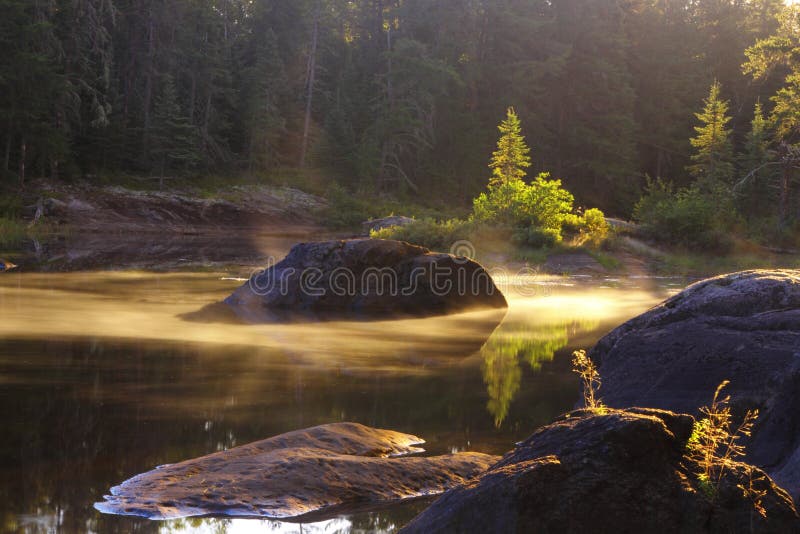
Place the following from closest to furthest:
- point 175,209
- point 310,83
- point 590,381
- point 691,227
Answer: point 590,381 < point 691,227 < point 175,209 < point 310,83

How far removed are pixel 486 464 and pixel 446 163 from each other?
58491mm

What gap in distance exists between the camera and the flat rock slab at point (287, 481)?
203 inches

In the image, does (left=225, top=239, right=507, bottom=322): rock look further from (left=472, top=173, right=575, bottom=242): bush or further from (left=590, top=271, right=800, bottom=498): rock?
(left=472, top=173, right=575, bottom=242): bush

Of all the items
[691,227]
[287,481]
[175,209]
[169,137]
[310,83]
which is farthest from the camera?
[310,83]

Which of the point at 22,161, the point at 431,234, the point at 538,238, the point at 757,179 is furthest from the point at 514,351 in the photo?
the point at 757,179

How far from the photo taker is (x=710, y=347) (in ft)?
24.9

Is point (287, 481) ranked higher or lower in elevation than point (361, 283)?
lower

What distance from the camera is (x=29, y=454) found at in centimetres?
621

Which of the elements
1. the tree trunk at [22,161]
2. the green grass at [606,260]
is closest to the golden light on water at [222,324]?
the green grass at [606,260]

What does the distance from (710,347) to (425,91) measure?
178 feet

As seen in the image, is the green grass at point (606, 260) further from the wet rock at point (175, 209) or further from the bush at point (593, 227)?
the wet rock at point (175, 209)

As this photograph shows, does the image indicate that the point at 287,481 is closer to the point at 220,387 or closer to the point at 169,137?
the point at 220,387

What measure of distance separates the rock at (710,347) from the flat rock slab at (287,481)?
6.46ft

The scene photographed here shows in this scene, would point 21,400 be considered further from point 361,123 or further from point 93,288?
point 361,123
